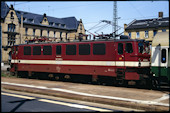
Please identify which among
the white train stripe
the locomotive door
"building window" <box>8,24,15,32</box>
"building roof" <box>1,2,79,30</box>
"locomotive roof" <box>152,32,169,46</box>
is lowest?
the white train stripe

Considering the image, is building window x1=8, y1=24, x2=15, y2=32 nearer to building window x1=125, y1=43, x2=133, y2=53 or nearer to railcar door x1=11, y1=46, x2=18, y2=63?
railcar door x1=11, y1=46, x2=18, y2=63

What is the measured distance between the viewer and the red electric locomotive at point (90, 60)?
15664 millimetres

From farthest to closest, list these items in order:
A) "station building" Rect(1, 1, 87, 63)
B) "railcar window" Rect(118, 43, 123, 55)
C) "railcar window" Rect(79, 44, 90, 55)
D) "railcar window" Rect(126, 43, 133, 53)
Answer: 1. "station building" Rect(1, 1, 87, 63)
2. "railcar window" Rect(79, 44, 90, 55)
3. "railcar window" Rect(118, 43, 123, 55)
4. "railcar window" Rect(126, 43, 133, 53)

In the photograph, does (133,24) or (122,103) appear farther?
(133,24)

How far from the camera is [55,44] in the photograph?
19547 millimetres

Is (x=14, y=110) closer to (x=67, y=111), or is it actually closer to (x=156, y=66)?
(x=67, y=111)

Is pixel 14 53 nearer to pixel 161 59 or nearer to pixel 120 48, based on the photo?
pixel 120 48

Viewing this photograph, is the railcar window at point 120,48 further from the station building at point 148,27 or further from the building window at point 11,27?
the building window at point 11,27

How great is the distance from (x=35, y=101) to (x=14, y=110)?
193cm

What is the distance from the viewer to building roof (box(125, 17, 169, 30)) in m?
55.4

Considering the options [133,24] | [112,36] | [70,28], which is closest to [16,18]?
[70,28]

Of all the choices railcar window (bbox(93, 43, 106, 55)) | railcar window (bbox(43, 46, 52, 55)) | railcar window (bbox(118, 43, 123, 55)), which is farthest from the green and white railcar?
railcar window (bbox(43, 46, 52, 55))

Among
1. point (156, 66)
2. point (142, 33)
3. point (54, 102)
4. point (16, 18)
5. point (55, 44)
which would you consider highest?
point (16, 18)

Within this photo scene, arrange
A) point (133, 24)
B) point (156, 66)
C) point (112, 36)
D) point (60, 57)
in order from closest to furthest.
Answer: point (156, 66), point (112, 36), point (60, 57), point (133, 24)
